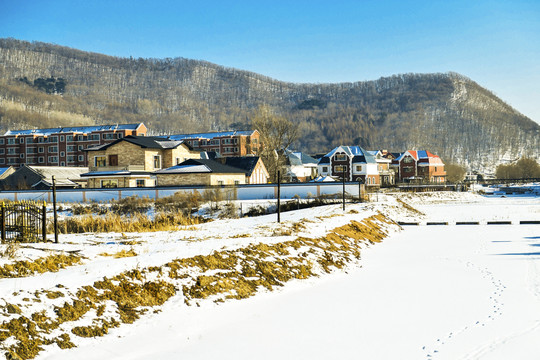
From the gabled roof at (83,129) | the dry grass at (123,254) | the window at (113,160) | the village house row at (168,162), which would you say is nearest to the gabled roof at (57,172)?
the village house row at (168,162)

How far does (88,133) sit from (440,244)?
314 ft

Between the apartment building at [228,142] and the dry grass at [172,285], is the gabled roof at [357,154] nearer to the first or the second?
the apartment building at [228,142]

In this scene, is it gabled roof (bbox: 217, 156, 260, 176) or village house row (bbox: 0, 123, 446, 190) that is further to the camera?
gabled roof (bbox: 217, 156, 260, 176)

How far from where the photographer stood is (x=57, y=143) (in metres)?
105

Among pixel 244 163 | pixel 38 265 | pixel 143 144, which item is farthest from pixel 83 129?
pixel 38 265

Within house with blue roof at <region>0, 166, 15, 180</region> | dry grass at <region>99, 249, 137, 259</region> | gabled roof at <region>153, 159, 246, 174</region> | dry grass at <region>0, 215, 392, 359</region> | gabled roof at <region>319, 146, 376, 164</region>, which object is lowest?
dry grass at <region>0, 215, 392, 359</region>

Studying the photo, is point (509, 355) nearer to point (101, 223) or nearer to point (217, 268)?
point (217, 268)

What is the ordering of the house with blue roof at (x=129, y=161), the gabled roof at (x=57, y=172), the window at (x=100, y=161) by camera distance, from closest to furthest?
1. the house with blue roof at (x=129, y=161)
2. the window at (x=100, y=161)
3. the gabled roof at (x=57, y=172)

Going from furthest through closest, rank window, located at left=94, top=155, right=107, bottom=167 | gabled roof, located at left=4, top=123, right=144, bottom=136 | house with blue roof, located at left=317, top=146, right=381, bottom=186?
gabled roof, located at left=4, top=123, right=144, bottom=136 < house with blue roof, located at left=317, top=146, right=381, bottom=186 < window, located at left=94, top=155, right=107, bottom=167

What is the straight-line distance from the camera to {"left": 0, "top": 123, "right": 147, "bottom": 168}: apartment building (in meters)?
100

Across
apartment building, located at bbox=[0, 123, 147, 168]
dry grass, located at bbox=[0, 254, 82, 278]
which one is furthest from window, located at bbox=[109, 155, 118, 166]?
dry grass, located at bbox=[0, 254, 82, 278]

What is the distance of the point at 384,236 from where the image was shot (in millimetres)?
25109

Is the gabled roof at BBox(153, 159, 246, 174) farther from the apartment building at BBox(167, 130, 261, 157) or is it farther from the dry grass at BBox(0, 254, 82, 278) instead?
the apartment building at BBox(167, 130, 261, 157)

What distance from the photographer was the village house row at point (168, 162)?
54.3m
